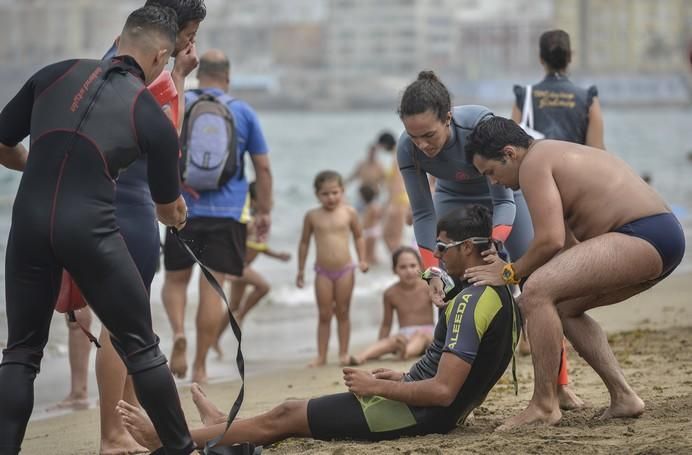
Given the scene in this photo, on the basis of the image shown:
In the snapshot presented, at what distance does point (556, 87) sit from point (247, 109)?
1.92 metres

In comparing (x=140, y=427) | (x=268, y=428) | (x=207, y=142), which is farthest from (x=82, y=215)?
(x=207, y=142)

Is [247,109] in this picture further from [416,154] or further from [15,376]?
[15,376]

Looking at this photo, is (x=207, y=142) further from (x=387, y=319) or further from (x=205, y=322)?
(x=387, y=319)

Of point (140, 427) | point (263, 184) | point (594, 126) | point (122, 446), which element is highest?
point (594, 126)

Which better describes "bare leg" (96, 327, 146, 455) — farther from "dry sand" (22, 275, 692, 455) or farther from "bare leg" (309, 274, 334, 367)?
"bare leg" (309, 274, 334, 367)

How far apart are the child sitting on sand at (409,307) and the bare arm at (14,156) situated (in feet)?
13.5

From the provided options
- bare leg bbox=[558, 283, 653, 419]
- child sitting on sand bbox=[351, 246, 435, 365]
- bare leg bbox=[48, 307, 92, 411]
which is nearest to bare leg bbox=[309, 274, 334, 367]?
child sitting on sand bbox=[351, 246, 435, 365]


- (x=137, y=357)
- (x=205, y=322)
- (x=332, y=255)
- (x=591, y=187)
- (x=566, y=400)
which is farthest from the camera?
(x=332, y=255)

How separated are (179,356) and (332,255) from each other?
1598 mm

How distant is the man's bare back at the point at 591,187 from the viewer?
5.14 meters

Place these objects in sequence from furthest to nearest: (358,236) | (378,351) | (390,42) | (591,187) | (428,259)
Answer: (390,42)
(358,236)
(378,351)
(428,259)
(591,187)

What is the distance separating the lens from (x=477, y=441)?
496cm

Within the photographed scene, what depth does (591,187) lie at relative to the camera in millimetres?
5191

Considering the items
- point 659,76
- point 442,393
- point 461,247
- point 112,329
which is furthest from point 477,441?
point 659,76
